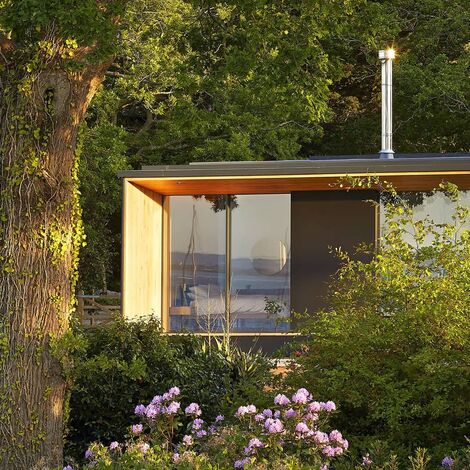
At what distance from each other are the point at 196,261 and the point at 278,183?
1949 millimetres

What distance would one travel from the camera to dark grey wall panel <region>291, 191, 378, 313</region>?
14.8 m

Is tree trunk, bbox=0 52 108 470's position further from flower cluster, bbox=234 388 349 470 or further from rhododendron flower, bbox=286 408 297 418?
rhododendron flower, bbox=286 408 297 418

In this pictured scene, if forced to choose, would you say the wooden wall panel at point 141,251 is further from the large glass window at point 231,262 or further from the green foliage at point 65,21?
→ the green foliage at point 65,21

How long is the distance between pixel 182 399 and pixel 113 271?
67.4 ft

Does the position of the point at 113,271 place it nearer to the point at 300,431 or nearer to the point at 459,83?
the point at 459,83

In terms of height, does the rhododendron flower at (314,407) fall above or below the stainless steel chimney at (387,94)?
below

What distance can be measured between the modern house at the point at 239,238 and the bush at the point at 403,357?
260 inches

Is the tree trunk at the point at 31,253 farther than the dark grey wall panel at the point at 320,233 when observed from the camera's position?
No

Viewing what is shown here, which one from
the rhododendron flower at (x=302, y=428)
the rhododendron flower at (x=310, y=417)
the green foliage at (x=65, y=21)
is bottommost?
the rhododendron flower at (x=302, y=428)

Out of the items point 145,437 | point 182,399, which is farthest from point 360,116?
point 145,437

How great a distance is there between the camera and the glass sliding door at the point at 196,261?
1560cm

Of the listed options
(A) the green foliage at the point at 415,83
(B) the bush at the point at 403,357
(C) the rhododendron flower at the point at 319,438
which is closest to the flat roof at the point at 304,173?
(B) the bush at the point at 403,357

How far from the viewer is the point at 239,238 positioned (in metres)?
15.6

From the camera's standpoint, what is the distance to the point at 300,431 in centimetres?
573
